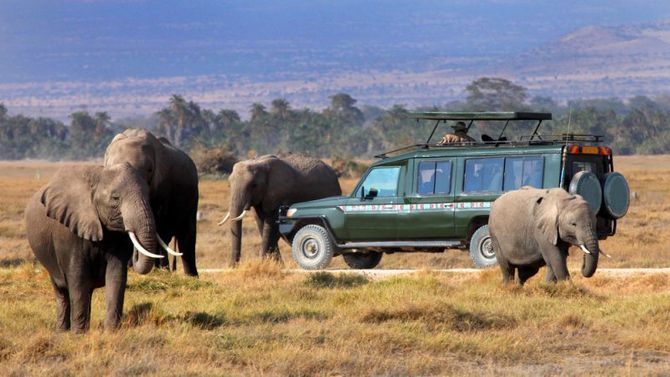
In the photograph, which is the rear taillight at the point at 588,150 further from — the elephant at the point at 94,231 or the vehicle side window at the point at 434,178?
the elephant at the point at 94,231

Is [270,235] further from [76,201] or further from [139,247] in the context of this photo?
[139,247]

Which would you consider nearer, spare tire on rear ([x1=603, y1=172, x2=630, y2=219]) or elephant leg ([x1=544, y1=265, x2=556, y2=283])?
elephant leg ([x1=544, y1=265, x2=556, y2=283])

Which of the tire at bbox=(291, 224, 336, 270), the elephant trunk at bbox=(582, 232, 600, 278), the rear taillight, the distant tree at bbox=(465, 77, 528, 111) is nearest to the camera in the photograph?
the elephant trunk at bbox=(582, 232, 600, 278)

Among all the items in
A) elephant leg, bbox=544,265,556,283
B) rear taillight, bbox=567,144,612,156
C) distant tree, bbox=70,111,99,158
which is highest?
rear taillight, bbox=567,144,612,156

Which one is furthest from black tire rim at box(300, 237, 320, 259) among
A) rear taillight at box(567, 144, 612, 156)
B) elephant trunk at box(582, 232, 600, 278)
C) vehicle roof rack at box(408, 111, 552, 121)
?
elephant trunk at box(582, 232, 600, 278)

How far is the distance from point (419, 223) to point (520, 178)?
73.0 inches

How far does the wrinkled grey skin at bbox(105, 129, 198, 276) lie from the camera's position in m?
20.0

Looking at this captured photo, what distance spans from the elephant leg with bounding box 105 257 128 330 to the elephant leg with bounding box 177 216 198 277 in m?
7.87

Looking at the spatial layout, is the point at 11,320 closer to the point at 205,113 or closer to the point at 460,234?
the point at 460,234

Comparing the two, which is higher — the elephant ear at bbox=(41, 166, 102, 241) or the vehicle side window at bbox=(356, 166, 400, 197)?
the elephant ear at bbox=(41, 166, 102, 241)

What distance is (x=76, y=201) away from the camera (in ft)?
44.5

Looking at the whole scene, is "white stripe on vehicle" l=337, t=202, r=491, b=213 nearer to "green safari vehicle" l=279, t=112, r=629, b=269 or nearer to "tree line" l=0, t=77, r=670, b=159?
"green safari vehicle" l=279, t=112, r=629, b=269

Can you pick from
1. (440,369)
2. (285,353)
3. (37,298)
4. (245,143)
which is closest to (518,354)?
(440,369)

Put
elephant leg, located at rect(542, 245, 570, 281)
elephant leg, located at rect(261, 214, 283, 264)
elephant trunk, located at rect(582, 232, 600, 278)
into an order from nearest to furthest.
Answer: elephant trunk, located at rect(582, 232, 600, 278), elephant leg, located at rect(542, 245, 570, 281), elephant leg, located at rect(261, 214, 283, 264)
